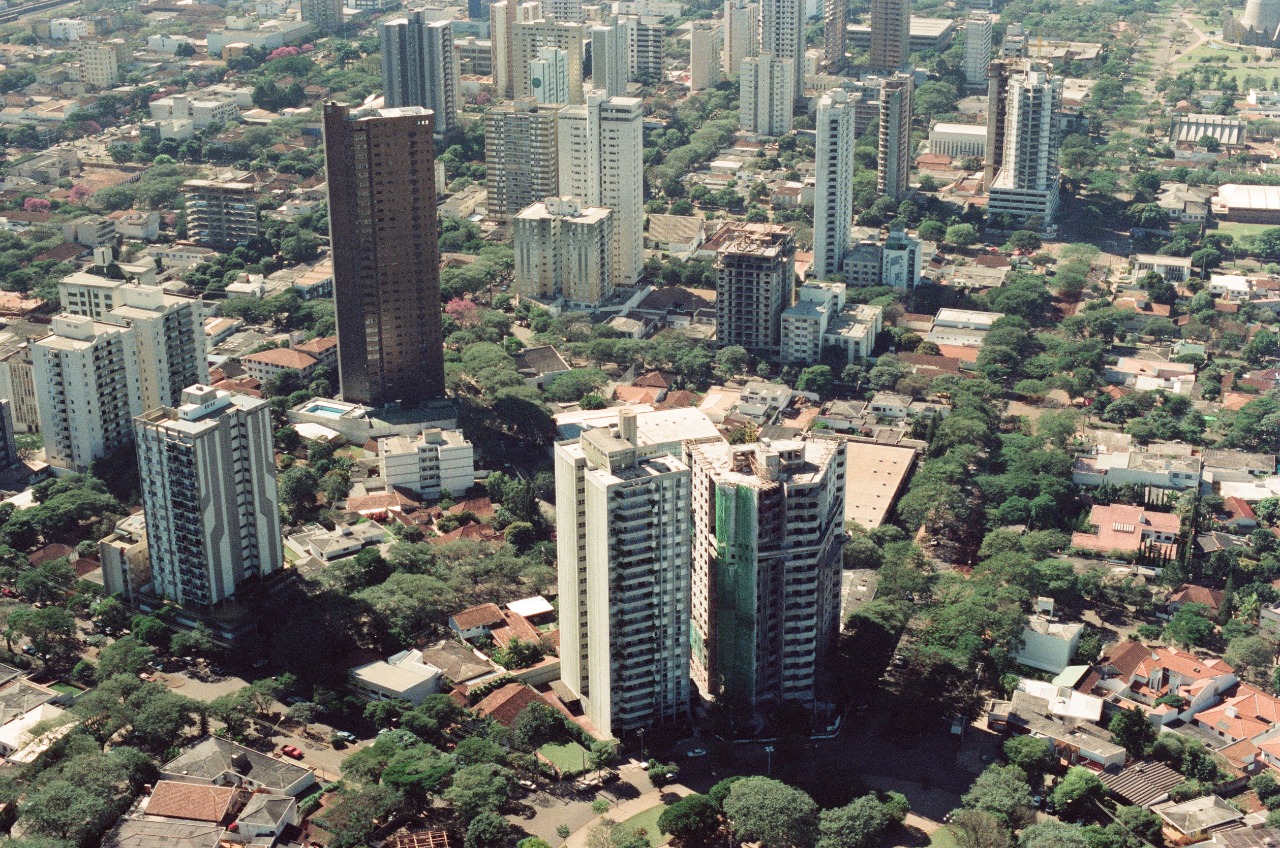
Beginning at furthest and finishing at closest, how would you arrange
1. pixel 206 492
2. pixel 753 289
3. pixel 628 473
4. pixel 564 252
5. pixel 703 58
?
pixel 703 58 < pixel 564 252 < pixel 753 289 < pixel 206 492 < pixel 628 473

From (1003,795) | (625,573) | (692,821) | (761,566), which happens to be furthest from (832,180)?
(692,821)

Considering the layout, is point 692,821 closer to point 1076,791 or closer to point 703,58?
point 1076,791

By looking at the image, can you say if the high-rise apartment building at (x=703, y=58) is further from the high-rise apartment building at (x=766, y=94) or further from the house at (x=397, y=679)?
the house at (x=397, y=679)

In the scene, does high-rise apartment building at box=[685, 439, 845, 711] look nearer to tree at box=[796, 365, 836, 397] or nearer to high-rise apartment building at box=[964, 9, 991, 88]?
tree at box=[796, 365, 836, 397]

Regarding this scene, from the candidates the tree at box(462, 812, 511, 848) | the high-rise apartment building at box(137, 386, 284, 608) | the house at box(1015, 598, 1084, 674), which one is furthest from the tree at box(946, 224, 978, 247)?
the tree at box(462, 812, 511, 848)

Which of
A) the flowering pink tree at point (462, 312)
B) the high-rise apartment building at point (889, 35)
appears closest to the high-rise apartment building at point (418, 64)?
the flowering pink tree at point (462, 312)

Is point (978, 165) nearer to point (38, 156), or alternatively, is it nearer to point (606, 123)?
point (606, 123)
